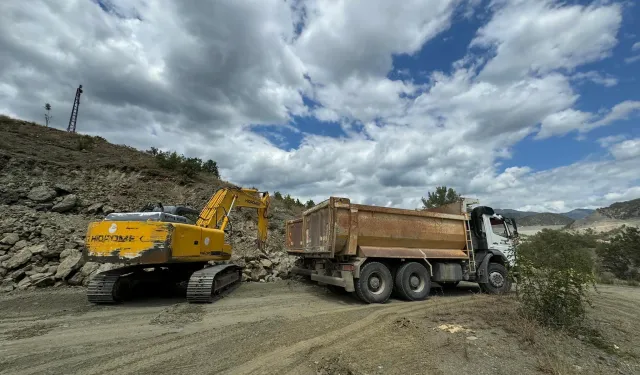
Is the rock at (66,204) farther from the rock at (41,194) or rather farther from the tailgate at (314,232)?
the tailgate at (314,232)

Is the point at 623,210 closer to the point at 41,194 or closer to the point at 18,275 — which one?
the point at 41,194

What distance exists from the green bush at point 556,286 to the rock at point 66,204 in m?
17.7

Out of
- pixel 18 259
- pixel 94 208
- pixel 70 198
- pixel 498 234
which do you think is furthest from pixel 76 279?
pixel 498 234

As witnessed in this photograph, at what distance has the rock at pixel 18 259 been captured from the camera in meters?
10.3

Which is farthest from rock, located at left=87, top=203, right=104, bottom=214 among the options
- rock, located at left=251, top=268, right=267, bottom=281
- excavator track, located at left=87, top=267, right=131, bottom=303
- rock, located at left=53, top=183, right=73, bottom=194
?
excavator track, located at left=87, top=267, right=131, bottom=303

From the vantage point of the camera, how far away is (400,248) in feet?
31.7

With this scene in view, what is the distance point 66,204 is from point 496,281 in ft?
58.7

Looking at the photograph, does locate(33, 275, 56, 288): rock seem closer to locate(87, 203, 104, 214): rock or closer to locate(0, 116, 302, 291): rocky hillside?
locate(0, 116, 302, 291): rocky hillside

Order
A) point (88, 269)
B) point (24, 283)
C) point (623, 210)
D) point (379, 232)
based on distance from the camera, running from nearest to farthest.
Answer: point (379, 232)
point (24, 283)
point (88, 269)
point (623, 210)

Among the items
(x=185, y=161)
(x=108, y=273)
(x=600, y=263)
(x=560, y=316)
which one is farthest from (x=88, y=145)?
(x=600, y=263)

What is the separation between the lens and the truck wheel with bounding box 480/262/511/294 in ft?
36.2

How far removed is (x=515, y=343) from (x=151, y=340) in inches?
228

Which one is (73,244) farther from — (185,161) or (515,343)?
(515,343)

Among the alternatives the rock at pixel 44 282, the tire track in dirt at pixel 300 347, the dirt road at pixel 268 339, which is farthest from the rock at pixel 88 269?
the tire track in dirt at pixel 300 347
